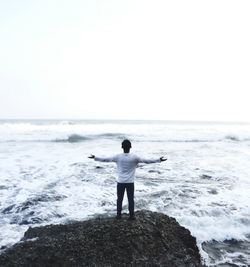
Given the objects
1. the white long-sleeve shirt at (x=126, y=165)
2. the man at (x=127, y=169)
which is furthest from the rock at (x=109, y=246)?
the white long-sleeve shirt at (x=126, y=165)

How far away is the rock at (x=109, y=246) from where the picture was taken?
17.5 feet

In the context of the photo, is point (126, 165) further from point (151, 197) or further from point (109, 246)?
point (151, 197)

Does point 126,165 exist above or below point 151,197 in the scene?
above

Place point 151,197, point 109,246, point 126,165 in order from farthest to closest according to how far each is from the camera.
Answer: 1. point 151,197
2. point 126,165
3. point 109,246

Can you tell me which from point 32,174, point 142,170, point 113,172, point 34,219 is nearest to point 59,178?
point 32,174

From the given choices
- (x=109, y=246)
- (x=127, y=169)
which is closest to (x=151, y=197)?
(x=127, y=169)

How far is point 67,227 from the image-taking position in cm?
649

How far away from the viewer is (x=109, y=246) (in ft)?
18.4

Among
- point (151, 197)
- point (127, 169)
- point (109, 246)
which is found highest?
point (127, 169)

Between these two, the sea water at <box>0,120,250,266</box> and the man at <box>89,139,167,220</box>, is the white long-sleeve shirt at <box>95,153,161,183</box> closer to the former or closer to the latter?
the man at <box>89,139,167,220</box>

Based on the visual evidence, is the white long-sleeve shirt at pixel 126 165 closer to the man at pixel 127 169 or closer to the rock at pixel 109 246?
the man at pixel 127 169

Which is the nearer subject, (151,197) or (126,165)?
(126,165)

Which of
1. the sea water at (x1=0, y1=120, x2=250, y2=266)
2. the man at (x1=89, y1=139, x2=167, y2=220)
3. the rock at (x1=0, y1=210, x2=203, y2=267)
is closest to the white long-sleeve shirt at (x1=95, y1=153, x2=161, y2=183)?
the man at (x1=89, y1=139, x2=167, y2=220)

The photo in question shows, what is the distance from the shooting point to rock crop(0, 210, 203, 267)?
5.34 meters
